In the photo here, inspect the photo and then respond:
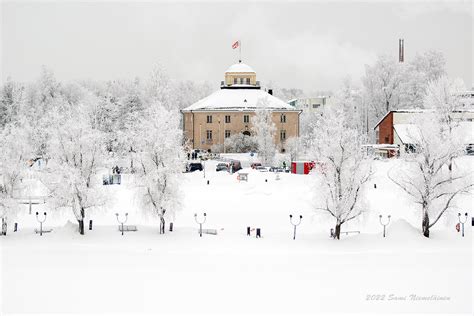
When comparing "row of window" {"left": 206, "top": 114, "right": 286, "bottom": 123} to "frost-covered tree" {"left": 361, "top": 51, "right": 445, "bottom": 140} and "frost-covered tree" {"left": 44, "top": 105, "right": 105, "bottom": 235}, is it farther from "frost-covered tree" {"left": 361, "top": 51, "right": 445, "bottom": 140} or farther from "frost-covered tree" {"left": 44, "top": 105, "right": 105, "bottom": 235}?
"frost-covered tree" {"left": 44, "top": 105, "right": 105, "bottom": 235}

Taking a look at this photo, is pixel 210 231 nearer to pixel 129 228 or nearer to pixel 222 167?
pixel 129 228

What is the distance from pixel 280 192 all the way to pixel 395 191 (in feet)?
27.1

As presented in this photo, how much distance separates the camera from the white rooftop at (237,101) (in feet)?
267

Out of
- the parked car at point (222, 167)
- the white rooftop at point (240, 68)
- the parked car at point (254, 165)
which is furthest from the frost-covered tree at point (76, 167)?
the white rooftop at point (240, 68)

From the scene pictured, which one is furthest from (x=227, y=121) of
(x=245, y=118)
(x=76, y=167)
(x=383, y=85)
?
(x=76, y=167)

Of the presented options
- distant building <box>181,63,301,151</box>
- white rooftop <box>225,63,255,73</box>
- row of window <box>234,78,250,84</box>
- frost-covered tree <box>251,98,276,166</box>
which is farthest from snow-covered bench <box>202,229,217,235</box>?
white rooftop <box>225,63,255,73</box>

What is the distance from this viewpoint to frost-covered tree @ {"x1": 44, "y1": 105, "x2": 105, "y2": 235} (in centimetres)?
3153

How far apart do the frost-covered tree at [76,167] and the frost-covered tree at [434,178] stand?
16.8 meters

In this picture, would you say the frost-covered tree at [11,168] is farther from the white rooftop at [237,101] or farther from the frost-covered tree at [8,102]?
the white rooftop at [237,101]

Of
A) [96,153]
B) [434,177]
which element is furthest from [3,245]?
[434,177]

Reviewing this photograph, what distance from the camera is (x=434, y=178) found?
31328mm

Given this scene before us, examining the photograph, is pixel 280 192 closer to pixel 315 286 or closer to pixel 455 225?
pixel 455 225

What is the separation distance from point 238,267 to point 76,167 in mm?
12028

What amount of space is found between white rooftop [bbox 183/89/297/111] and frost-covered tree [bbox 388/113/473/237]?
157ft
